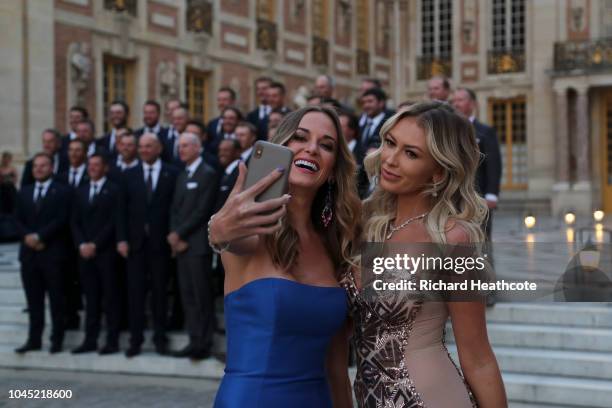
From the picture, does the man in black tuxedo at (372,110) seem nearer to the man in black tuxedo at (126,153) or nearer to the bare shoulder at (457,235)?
the man in black tuxedo at (126,153)

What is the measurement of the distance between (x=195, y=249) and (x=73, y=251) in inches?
63.2

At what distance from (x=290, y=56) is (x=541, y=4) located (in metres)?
8.78

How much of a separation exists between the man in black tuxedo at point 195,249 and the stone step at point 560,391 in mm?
2554

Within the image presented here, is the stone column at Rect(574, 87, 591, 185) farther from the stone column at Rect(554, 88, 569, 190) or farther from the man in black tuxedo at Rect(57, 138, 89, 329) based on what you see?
the man in black tuxedo at Rect(57, 138, 89, 329)

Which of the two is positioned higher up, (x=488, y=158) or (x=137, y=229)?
(x=488, y=158)

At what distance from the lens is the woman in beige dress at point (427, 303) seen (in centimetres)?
231

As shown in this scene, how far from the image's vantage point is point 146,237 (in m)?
7.81

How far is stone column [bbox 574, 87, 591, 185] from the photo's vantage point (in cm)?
2478

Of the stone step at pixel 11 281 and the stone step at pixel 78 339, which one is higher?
the stone step at pixel 11 281

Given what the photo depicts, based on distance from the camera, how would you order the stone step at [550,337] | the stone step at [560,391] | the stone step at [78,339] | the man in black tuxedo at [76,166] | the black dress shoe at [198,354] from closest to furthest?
the stone step at [560,391], the stone step at [550,337], the black dress shoe at [198,354], the stone step at [78,339], the man in black tuxedo at [76,166]

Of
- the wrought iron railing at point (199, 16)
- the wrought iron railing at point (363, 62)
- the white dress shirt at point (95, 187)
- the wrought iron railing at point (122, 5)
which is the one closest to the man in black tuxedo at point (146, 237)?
the white dress shirt at point (95, 187)

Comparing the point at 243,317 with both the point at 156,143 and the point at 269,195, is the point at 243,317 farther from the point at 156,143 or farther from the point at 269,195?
the point at 156,143

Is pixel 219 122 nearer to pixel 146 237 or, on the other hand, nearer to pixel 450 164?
pixel 146 237

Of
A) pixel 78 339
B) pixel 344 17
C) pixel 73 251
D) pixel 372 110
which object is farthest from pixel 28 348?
pixel 344 17
